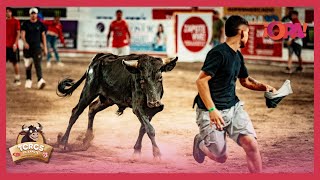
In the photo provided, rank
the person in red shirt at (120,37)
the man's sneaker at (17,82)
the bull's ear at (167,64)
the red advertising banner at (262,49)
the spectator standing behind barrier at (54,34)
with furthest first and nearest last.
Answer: the spectator standing behind barrier at (54,34) < the red advertising banner at (262,49) < the man's sneaker at (17,82) < the person in red shirt at (120,37) < the bull's ear at (167,64)

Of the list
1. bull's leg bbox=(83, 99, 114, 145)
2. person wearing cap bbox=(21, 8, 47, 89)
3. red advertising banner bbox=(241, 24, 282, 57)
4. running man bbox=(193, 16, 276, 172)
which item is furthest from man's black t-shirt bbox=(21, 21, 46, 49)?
running man bbox=(193, 16, 276, 172)

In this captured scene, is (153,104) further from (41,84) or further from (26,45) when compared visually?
(41,84)

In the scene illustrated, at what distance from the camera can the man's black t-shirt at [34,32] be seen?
13.3 m

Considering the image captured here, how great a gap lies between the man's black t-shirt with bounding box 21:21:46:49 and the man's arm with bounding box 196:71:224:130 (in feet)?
16.9

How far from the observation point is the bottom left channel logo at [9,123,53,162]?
10.2 meters

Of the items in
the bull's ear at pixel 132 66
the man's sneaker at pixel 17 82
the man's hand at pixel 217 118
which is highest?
the bull's ear at pixel 132 66

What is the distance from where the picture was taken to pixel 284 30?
10516 millimetres

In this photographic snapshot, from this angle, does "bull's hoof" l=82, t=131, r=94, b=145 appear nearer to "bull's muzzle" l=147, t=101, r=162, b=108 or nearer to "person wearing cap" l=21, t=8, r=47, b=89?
"bull's muzzle" l=147, t=101, r=162, b=108

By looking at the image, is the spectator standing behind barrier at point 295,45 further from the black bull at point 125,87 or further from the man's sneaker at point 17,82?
the man's sneaker at point 17,82

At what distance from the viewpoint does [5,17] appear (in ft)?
35.4

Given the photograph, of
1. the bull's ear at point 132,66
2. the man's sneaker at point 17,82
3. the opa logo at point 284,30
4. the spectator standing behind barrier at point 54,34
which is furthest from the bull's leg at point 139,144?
the spectator standing behind barrier at point 54,34

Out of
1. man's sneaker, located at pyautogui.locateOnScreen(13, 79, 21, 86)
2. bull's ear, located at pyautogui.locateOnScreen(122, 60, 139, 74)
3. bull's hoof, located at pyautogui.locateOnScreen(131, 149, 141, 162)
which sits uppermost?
bull's ear, located at pyautogui.locateOnScreen(122, 60, 139, 74)

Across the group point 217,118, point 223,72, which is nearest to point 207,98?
point 217,118

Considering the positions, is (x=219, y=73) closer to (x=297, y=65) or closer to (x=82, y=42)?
(x=297, y=65)
